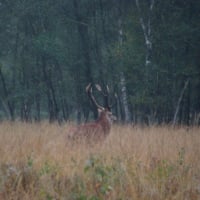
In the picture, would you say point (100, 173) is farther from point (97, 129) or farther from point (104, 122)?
point (104, 122)

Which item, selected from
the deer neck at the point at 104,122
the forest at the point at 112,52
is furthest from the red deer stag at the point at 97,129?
the forest at the point at 112,52

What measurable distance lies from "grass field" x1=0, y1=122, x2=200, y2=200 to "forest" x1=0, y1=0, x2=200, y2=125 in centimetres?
553

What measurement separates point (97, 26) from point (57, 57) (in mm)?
3051

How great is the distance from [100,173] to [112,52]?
38.8ft

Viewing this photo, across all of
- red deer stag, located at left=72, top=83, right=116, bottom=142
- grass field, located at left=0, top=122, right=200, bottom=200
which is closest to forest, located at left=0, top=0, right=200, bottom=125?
red deer stag, located at left=72, top=83, right=116, bottom=142

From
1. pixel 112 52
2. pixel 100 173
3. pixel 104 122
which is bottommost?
pixel 104 122

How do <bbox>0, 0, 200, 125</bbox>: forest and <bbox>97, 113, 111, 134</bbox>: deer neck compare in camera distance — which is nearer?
<bbox>97, 113, 111, 134</bbox>: deer neck

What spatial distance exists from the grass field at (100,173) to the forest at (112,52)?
18.1ft

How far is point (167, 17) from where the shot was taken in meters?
16.6

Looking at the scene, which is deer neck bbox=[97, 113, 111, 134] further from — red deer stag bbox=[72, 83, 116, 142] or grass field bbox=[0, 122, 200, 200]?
grass field bbox=[0, 122, 200, 200]

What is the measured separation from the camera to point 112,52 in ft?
55.5

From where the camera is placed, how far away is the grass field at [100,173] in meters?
5.09

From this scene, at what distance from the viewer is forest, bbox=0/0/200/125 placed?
53.5ft

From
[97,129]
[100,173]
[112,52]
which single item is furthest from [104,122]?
[112,52]
